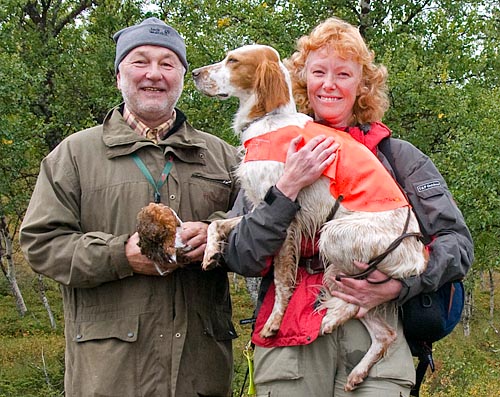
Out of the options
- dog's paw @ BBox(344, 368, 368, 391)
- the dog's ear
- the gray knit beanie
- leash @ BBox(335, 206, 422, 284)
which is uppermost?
the gray knit beanie

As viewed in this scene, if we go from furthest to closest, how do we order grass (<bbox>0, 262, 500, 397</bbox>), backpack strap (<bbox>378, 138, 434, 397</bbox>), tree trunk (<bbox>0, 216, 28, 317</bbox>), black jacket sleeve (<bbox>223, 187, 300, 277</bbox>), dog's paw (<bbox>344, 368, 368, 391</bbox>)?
tree trunk (<bbox>0, 216, 28, 317</bbox>) → grass (<bbox>0, 262, 500, 397</bbox>) → backpack strap (<bbox>378, 138, 434, 397</bbox>) → black jacket sleeve (<bbox>223, 187, 300, 277</bbox>) → dog's paw (<bbox>344, 368, 368, 391</bbox>)

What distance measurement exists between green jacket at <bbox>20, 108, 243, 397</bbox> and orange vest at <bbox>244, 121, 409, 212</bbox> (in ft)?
1.86

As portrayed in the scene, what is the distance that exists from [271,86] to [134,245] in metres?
1.12

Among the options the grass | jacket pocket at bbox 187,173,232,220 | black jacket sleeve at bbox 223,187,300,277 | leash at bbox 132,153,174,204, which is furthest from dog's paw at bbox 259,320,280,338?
the grass

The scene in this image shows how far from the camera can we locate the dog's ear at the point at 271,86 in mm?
3551

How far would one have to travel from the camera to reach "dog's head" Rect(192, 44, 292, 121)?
356 centimetres

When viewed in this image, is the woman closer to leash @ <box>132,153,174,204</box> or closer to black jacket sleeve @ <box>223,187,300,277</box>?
black jacket sleeve @ <box>223,187,300,277</box>

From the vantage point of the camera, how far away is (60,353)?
14055 mm

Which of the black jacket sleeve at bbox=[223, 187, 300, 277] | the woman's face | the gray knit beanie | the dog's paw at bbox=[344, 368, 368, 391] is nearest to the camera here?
the dog's paw at bbox=[344, 368, 368, 391]

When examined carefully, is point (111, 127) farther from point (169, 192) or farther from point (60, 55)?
point (60, 55)

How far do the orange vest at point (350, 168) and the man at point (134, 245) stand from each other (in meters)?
0.55

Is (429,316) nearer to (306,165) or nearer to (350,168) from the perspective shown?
(350,168)

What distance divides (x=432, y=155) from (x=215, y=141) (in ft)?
33.1

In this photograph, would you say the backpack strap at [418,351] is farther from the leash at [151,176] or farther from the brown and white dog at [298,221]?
the leash at [151,176]
